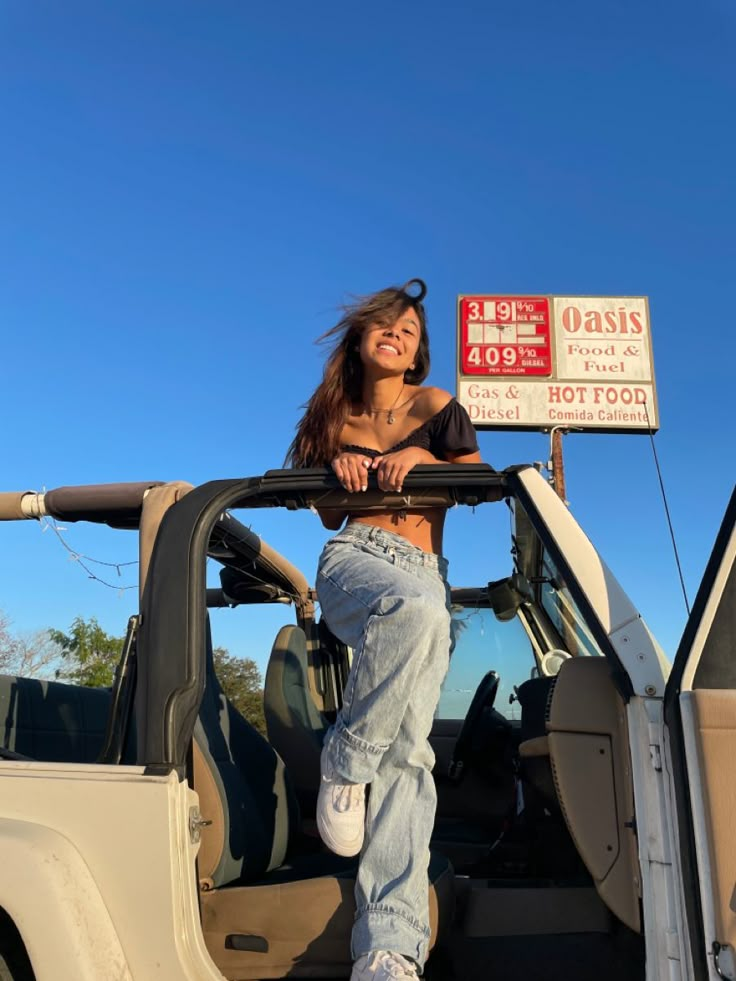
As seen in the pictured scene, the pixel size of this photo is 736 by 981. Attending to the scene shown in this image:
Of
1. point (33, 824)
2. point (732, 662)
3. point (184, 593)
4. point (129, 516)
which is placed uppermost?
point (129, 516)

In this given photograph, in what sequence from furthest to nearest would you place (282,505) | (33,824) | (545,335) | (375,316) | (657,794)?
(545,335) → (375,316) → (282,505) → (33,824) → (657,794)

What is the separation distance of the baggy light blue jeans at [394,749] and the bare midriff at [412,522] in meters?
0.23

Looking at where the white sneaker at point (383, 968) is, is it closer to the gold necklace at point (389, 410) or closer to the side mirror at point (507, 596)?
the gold necklace at point (389, 410)

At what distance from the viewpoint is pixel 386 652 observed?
A: 203 cm

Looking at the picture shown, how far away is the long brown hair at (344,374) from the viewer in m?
2.56

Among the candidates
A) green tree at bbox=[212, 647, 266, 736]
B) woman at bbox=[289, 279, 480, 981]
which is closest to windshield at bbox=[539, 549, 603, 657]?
woman at bbox=[289, 279, 480, 981]

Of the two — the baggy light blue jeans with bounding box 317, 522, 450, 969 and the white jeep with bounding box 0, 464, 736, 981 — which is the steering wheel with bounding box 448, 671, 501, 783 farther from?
the baggy light blue jeans with bounding box 317, 522, 450, 969

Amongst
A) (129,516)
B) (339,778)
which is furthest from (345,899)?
(129,516)

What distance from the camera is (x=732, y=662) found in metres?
1.81

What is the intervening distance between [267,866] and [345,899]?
456mm

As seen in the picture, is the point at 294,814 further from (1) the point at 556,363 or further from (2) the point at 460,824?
(1) the point at 556,363

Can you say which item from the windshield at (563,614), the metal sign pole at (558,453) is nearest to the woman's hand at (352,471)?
the windshield at (563,614)

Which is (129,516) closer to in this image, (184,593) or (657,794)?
(184,593)

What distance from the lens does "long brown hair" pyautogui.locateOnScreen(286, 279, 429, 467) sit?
2.56 metres
